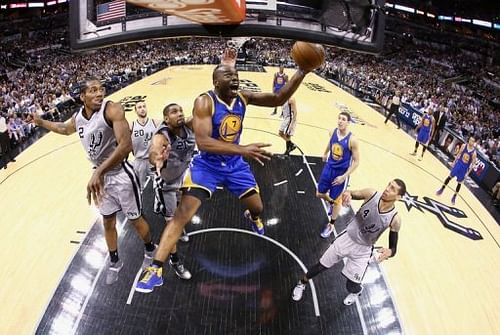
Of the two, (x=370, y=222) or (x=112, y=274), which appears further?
(x=112, y=274)

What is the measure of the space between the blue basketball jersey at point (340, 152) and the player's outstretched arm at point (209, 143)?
3.15 metres

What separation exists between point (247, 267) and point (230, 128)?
A: 2934 millimetres

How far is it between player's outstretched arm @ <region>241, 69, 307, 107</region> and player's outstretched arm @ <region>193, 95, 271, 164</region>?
20.3 inches

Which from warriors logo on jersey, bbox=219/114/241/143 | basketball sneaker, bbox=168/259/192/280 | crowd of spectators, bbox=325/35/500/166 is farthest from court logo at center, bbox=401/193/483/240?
warriors logo on jersey, bbox=219/114/241/143

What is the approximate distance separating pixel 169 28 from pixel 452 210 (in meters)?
7.28

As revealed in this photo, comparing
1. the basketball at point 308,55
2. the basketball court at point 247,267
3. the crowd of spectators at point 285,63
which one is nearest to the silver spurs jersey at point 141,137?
the basketball court at point 247,267

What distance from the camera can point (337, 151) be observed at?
612cm

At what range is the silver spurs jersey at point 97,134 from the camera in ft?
12.0

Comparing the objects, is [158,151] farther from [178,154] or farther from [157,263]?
[157,263]

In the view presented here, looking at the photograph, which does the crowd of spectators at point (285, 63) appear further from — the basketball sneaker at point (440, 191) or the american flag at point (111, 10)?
the american flag at point (111, 10)

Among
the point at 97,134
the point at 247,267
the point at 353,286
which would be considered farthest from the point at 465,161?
the point at 97,134

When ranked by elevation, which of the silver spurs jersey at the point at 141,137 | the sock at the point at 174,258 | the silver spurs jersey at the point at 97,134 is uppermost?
the silver spurs jersey at the point at 97,134

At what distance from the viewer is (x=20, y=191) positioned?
782cm

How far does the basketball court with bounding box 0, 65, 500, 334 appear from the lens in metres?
4.90
